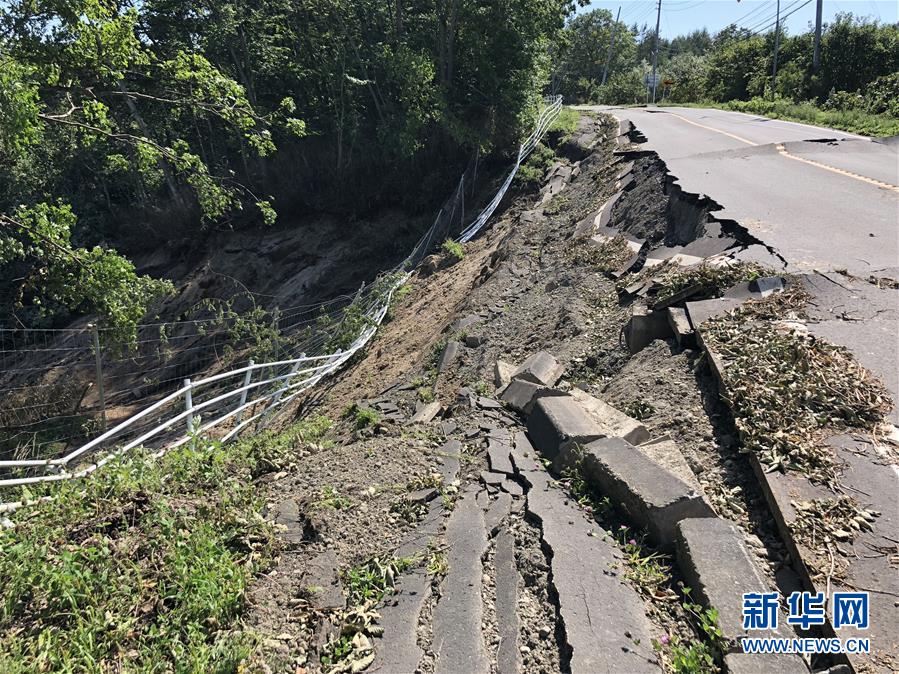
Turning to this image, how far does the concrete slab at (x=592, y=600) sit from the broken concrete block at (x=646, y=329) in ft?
8.69

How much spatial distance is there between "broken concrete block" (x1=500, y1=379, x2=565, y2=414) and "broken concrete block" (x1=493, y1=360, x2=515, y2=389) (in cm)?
Answer: 41

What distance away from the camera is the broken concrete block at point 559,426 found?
439cm

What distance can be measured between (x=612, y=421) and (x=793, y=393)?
1353 mm

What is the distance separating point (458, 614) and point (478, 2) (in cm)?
1679

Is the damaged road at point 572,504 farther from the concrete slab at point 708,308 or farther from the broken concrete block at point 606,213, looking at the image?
the broken concrete block at point 606,213

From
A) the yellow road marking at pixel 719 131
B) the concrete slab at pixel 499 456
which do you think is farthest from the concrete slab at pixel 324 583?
the yellow road marking at pixel 719 131

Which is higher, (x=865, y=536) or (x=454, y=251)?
(x=454, y=251)

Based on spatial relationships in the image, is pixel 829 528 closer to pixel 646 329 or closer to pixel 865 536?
pixel 865 536

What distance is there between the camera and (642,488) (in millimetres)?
3598

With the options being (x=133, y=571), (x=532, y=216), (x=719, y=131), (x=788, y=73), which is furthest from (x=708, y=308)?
(x=788, y=73)

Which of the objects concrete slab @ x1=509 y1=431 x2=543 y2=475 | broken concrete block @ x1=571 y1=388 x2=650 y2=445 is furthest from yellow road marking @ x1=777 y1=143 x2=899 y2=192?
concrete slab @ x1=509 y1=431 x2=543 y2=475

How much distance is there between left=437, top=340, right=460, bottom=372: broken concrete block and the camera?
789 centimetres

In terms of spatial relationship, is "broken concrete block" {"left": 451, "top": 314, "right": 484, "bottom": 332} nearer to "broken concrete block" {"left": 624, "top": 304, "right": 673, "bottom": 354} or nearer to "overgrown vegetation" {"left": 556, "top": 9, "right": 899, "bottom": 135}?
"broken concrete block" {"left": 624, "top": 304, "right": 673, "bottom": 354}

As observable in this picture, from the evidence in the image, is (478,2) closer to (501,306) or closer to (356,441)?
(501,306)
